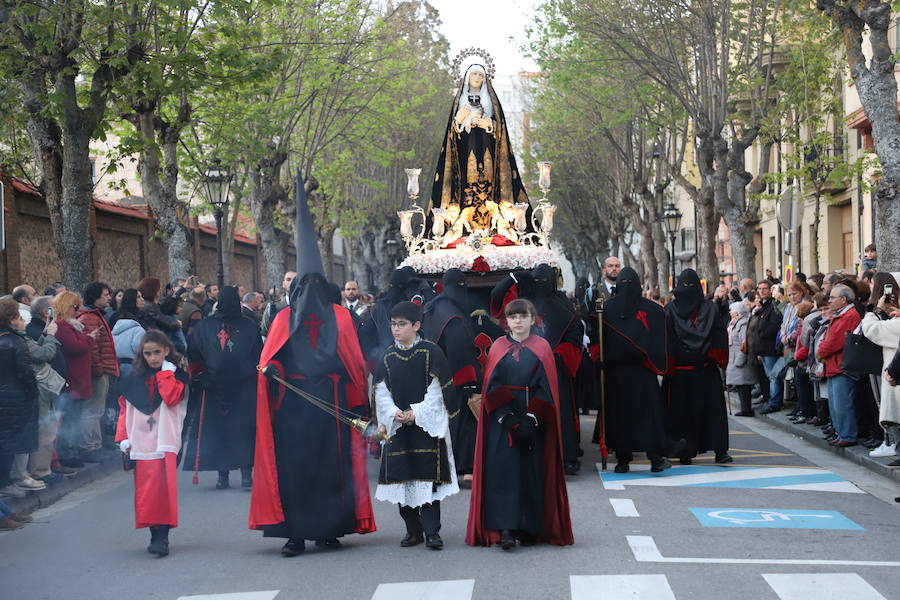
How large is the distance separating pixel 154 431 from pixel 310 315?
132cm

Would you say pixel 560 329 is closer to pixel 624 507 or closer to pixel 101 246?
pixel 624 507

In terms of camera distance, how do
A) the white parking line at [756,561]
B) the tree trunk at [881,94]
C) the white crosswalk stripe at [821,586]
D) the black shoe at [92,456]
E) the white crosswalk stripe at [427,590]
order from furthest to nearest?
the tree trunk at [881,94]
the black shoe at [92,456]
the white parking line at [756,561]
the white crosswalk stripe at [427,590]
the white crosswalk stripe at [821,586]

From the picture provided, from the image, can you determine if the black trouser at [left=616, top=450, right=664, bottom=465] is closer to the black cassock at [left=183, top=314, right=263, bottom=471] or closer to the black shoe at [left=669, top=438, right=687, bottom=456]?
the black shoe at [left=669, top=438, right=687, bottom=456]

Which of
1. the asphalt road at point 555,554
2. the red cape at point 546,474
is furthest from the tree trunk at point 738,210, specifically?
the red cape at point 546,474

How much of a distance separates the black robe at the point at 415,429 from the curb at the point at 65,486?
147 inches

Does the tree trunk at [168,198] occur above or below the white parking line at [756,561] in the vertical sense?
above

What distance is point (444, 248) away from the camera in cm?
1789

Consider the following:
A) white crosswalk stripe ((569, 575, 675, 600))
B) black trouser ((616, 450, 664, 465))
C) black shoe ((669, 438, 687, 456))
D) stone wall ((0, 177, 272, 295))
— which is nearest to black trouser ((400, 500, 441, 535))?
white crosswalk stripe ((569, 575, 675, 600))

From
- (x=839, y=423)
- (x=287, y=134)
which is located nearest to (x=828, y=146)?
(x=287, y=134)

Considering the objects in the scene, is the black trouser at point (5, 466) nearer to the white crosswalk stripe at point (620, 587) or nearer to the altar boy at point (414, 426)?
the altar boy at point (414, 426)

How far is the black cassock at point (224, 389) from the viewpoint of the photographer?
36.5ft

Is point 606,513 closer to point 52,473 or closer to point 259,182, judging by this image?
point 52,473

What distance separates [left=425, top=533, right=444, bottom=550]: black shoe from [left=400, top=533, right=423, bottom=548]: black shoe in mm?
147

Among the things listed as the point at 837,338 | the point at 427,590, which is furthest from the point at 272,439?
the point at 837,338
